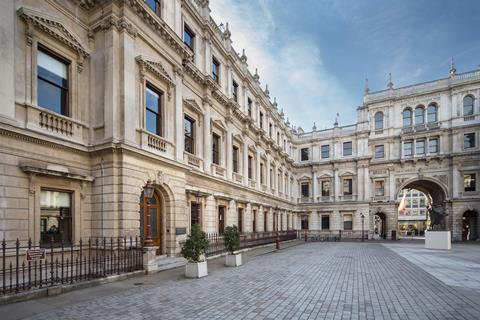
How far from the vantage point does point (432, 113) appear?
36.1m

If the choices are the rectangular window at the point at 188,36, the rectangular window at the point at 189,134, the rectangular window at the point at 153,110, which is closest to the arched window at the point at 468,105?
the rectangular window at the point at 188,36

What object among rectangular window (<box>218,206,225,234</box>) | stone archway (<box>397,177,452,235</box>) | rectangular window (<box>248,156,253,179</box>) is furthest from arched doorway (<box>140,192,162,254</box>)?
stone archway (<box>397,177,452,235</box>)

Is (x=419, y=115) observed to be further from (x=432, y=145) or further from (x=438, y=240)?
(x=438, y=240)

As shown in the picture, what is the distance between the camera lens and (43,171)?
908 centimetres

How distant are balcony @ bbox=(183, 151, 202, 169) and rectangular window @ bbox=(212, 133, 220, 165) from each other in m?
2.64

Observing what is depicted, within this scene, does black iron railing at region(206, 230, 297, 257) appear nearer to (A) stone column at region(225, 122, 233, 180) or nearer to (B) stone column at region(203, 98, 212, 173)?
(B) stone column at region(203, 98, 212, 173)

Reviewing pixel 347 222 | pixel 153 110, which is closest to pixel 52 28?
pixel 153 110

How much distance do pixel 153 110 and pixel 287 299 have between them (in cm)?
1001

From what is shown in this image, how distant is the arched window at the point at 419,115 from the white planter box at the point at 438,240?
68.2 ft

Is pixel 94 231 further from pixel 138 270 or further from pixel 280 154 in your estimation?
pixel 280 154

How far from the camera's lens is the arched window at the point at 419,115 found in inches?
1438

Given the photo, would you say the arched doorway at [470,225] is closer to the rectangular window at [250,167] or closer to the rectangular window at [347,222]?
the rectangular window at [347,222]

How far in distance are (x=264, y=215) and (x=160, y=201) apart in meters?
15.9

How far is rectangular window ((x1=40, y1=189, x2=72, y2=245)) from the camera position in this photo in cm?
953
